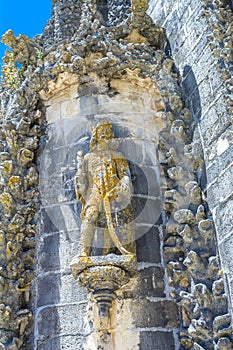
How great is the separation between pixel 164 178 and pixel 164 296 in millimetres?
1458

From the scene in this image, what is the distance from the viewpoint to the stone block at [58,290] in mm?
→ 5553

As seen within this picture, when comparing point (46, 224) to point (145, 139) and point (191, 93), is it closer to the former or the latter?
point (145, 139)

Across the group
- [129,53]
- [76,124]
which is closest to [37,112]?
[76,124]

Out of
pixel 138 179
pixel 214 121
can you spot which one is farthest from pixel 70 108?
pixel 214 121

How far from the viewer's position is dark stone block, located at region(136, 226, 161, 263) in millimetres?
5770

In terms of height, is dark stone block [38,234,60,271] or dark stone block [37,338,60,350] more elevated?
dark stone block [38,234,60,271]

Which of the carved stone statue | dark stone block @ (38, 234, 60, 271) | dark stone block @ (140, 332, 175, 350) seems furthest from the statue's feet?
dark stone block @ (140, 332, 175, 350)

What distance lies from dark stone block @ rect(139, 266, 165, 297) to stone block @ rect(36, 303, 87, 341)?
644 mm

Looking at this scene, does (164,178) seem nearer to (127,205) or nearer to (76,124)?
(127,205)

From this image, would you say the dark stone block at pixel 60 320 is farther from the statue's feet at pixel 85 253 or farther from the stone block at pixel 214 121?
the stone block at pixel 214 121

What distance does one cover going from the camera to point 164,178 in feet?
20.8

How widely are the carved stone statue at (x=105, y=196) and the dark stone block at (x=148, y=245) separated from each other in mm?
170

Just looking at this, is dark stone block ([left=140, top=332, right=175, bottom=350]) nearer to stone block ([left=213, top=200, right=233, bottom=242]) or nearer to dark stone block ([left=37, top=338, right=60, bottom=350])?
dark stone block ([left=37, top=338, right=60, bottom=350])

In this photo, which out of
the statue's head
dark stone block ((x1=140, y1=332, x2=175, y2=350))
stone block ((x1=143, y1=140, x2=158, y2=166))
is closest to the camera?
dark stone block ((x1=140, y1=332, x2=175, y2=350))
